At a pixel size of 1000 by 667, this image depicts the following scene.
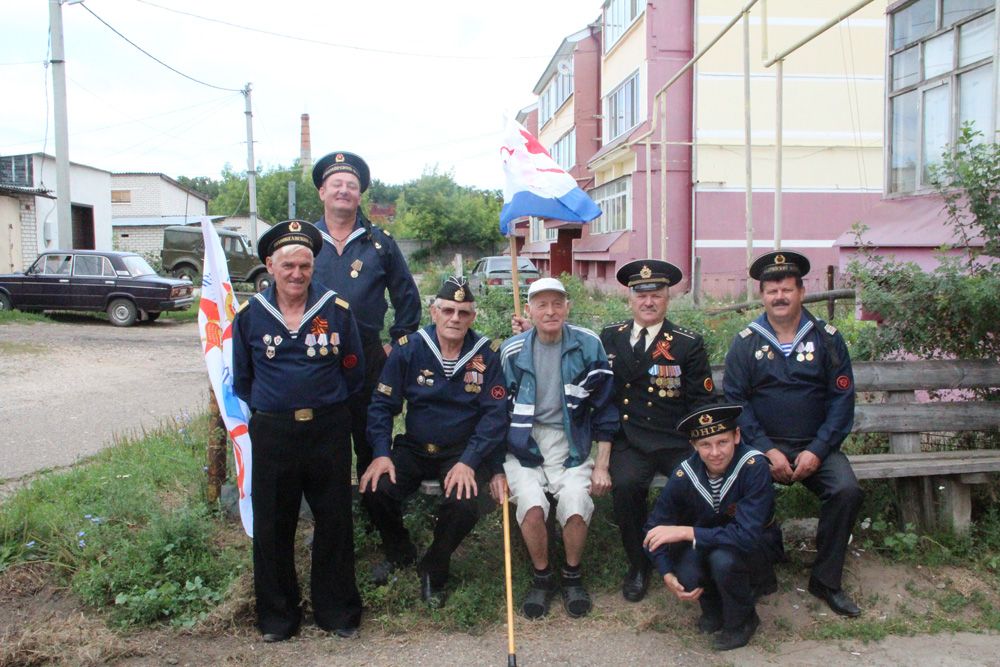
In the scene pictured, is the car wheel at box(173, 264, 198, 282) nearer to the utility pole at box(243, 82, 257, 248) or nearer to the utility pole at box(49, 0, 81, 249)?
the utility pole at box(243, 82, 257, 248)

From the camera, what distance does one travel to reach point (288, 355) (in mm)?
3926

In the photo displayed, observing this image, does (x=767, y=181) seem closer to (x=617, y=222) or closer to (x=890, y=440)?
(x=617, y=222)

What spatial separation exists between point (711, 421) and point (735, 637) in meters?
1.04

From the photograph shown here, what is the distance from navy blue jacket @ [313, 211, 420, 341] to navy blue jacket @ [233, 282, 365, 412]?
0.53 metres

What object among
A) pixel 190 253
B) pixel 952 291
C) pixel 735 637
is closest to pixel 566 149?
pixel 190 253

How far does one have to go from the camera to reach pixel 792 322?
4.46m

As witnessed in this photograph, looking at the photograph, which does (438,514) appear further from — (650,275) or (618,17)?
(618,17)

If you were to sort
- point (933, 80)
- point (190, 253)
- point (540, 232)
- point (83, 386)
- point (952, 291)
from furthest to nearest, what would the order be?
1. point (540, 232)
2. point (190, 253)
3. point (83, 386)
4. point (933, 80)
5. point (952, 291)

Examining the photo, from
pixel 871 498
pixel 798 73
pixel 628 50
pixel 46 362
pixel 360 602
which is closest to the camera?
pixel 360 602

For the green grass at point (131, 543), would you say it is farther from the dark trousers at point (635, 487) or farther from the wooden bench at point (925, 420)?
the wooden bench at point (925, 420)

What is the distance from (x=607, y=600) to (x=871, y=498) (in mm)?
1844

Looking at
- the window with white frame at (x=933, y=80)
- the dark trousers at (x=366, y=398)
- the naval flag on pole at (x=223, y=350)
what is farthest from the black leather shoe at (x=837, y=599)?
the window with white frame at (x=933, y=80)

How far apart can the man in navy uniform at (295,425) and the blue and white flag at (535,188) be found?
143cm

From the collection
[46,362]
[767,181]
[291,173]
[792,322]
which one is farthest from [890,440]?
[291,173]
